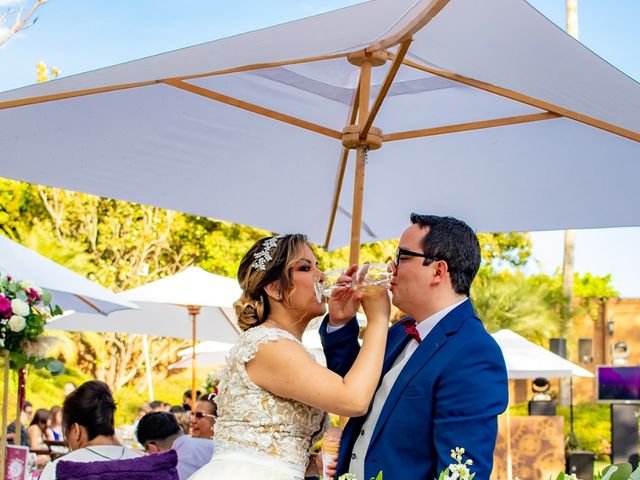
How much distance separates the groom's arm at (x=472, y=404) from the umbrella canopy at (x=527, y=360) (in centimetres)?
1099

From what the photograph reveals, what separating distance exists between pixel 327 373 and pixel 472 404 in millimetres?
470

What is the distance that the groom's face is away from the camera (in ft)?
10.7

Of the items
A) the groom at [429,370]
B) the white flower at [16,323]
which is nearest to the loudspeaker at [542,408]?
the white flower at [16,323]

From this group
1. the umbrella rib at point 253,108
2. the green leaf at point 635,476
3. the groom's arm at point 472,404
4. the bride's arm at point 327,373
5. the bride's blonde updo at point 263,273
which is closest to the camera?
the green leaf at point 635,476

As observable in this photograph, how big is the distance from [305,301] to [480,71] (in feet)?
A: 4.49

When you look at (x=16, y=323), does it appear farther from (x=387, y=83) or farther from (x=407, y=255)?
(x=407, y=255)

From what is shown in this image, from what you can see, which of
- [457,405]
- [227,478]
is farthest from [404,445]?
[227,478]

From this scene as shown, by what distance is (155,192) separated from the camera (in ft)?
18.6

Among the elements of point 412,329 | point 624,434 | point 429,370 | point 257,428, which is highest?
point 412,329

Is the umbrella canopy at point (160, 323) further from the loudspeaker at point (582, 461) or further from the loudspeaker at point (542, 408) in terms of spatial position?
the loudspeaker at point (582, 461)

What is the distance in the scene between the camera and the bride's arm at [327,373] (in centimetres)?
303

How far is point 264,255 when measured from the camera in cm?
345

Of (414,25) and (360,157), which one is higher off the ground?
(414,25)

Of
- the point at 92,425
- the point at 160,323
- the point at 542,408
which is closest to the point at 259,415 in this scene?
the point at 92,425
